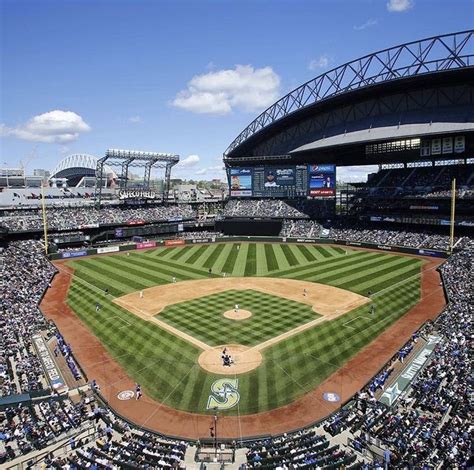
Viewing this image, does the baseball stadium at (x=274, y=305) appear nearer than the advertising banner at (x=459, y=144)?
Yes

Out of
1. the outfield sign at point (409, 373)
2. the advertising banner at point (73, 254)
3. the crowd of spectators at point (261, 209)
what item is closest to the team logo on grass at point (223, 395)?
the outfield sign at point (409, 373)

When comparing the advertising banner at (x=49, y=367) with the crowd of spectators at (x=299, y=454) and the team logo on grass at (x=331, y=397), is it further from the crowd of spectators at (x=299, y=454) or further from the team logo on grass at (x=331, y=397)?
the team logo on grass at (x=331, y=397)

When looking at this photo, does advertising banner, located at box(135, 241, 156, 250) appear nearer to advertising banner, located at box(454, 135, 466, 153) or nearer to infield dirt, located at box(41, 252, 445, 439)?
infield dirt, located at box(41, 252, 445, 439)

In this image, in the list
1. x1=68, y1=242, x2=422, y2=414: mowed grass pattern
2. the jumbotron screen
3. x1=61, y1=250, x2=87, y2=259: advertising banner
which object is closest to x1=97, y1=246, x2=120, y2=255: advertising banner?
x1=61, y1=250, x2=87, y2=259: advertising banner

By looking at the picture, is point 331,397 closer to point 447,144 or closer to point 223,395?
point 223,395

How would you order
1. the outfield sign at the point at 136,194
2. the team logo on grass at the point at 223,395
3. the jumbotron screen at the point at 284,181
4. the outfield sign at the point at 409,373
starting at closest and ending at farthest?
1. the outfield sign at the point at 409,373
2. the team logo on grass at the point at 223,395
3. the jumbotron screen at the point at 284,181
4. the outfield sign at the point at 136,194

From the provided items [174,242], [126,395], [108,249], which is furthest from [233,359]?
[174,242]

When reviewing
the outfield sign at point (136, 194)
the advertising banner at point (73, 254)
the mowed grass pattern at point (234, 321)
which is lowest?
the mowed grass pattern at point (234, 321)
